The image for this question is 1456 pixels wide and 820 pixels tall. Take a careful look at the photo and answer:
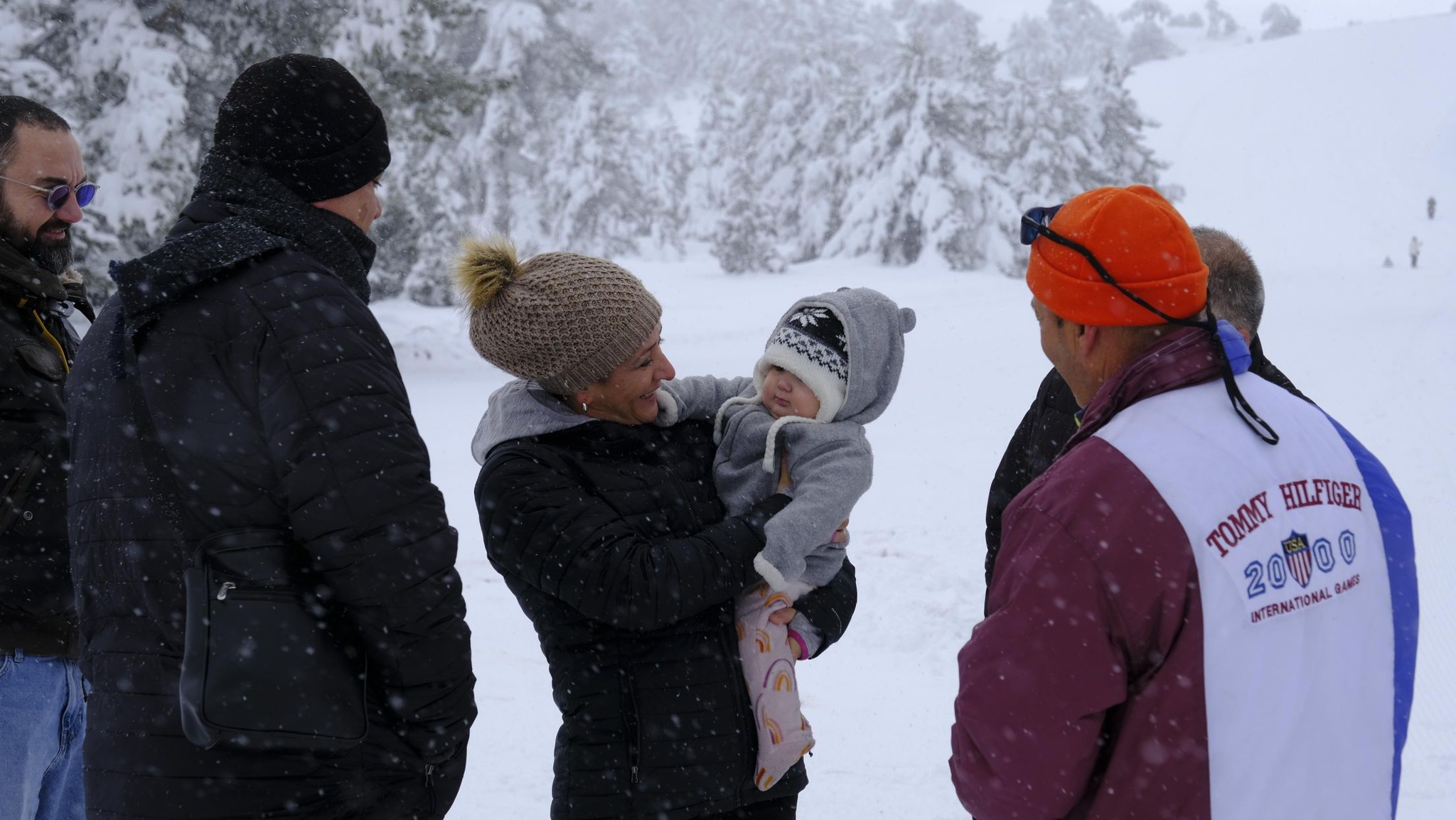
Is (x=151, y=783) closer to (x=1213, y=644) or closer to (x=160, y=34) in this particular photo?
(x=1213, y=644)

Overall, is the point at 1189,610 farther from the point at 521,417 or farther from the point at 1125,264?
the point at 521,417

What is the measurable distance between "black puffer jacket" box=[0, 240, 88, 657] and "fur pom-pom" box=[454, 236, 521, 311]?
1.12 m

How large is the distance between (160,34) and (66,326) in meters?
11.3

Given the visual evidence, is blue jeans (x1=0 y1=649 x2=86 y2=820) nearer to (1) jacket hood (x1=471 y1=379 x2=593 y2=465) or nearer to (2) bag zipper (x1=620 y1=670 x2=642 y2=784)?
(1) jacket hood (x1=471 y1=379 x2=593 y2=465)

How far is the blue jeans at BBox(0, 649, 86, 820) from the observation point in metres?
2.54

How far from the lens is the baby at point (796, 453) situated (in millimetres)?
2248

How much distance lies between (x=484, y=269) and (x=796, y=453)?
31.9 inches

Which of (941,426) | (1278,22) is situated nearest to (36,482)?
(941,426)

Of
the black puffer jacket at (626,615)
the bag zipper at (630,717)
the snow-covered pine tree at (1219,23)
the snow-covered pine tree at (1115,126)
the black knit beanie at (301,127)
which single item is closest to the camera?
the black knit beanie at (301,127)

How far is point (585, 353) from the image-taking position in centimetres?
227

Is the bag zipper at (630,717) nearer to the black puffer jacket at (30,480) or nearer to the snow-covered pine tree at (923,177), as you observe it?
the black puffer jacket at (30,480)

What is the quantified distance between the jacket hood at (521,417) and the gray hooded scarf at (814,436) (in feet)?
0.92

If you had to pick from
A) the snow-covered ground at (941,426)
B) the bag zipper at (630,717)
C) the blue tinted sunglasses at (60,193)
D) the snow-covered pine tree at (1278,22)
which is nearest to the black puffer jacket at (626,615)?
the bag zipper at (630,717)

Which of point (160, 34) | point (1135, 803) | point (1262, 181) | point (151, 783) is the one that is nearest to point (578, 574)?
point (151, 783)
